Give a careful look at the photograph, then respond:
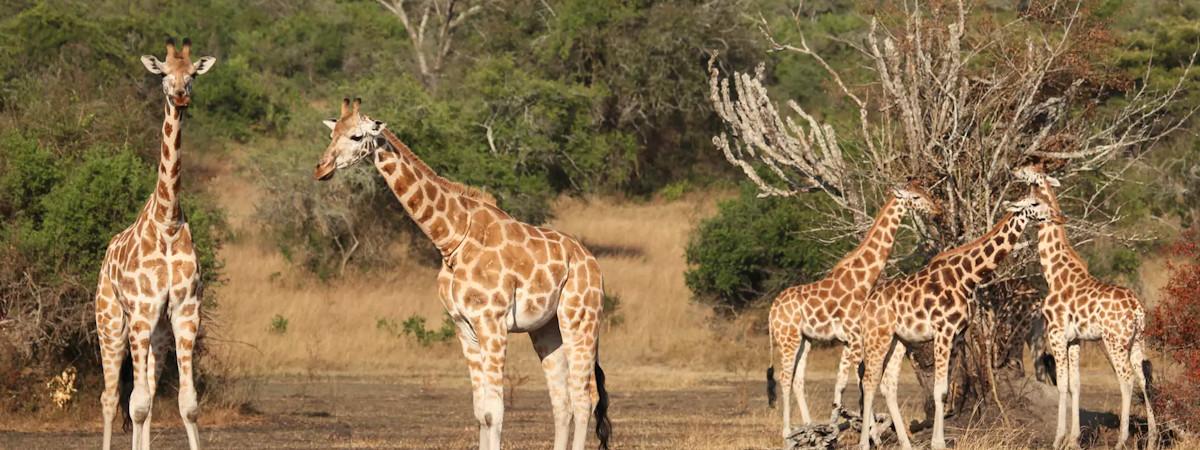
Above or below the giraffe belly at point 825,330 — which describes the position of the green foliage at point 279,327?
below

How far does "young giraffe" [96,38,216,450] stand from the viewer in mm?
12000

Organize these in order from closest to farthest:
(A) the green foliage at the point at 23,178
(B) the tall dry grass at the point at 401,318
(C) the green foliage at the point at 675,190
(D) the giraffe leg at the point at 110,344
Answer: (D) the giraffe leg at the point at 110,344
(A) the green foliage at the point at 23,178
(B) the tall dry grass at the point at 401,318
(C) the green foliage at the point at 675,190

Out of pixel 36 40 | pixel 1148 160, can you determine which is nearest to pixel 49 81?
pixel 36 40

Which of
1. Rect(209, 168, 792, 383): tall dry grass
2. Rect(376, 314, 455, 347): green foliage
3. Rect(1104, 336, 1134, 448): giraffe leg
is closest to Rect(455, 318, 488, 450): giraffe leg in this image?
Rect(1104, 336, 1134, 448): giraffe leg

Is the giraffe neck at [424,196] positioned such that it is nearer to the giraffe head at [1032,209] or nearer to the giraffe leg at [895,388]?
the giraffe leg at [895,388]

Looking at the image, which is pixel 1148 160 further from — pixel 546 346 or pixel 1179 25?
pixel 546 346

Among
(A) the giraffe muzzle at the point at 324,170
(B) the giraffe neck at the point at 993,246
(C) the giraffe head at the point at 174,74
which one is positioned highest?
(C) the giraffe head at the point at 174,74

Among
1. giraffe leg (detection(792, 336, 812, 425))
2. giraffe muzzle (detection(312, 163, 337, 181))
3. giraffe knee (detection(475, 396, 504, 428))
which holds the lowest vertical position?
giraffe leg (detection(792, 336, 812, 425))

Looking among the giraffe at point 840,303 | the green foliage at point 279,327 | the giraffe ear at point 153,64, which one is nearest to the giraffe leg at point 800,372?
the giraffe at point 840,303

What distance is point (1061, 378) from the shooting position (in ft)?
46.0

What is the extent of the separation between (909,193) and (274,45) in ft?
128

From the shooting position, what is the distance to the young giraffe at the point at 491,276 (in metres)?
11.2

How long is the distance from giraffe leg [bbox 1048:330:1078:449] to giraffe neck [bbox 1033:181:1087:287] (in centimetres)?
48

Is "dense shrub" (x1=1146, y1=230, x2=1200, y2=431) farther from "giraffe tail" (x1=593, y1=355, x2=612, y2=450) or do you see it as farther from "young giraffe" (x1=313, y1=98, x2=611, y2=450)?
"young giraffe" (x1=313, y1=98, x2=611, y2=450)
